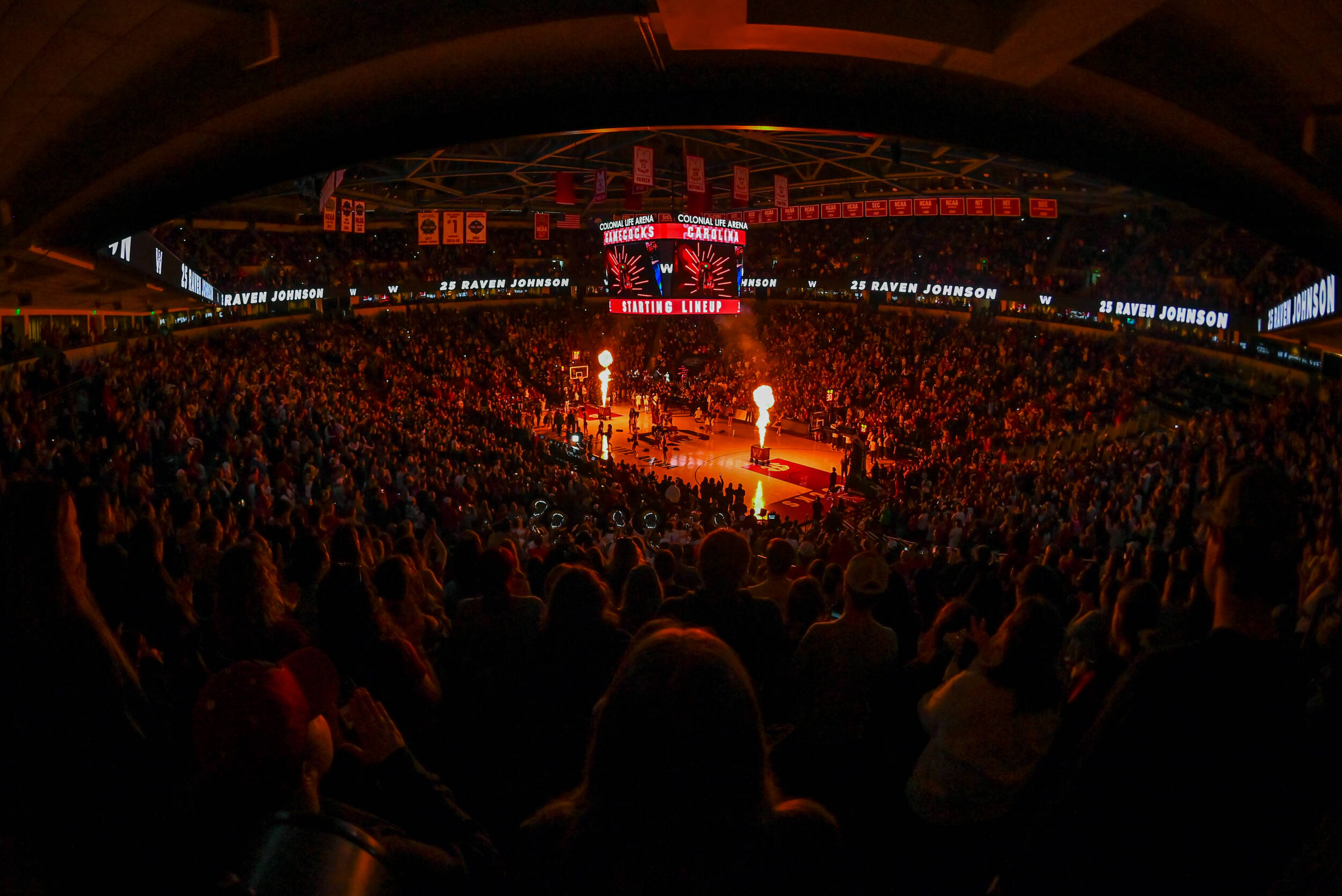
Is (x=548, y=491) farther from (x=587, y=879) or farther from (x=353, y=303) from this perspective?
(x=353, y=303)

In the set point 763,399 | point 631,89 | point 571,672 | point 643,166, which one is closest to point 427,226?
point 643,166

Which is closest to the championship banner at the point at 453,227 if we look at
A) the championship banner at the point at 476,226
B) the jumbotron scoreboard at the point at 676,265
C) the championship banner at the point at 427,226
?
the championship banner at the point at 476,226

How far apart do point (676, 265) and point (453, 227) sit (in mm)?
7351

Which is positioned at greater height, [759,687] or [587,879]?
[587,879]

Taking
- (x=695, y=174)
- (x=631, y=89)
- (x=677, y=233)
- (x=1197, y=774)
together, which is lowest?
(x=1197, y=774)

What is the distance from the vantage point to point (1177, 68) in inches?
165

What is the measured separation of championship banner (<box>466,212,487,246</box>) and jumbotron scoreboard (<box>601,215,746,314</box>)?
13.1 feet

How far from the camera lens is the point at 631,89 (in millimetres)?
4492

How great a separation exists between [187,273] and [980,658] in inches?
662

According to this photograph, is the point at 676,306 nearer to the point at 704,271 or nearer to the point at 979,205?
the point at 704,271

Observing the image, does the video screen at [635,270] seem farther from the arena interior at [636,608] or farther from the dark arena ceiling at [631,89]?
the dark arena ceiling at [631,89]

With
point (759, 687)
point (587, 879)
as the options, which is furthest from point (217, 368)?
point (587, 879)

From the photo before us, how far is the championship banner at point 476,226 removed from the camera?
2409 centimetres

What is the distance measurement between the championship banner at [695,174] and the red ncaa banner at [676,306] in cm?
321
